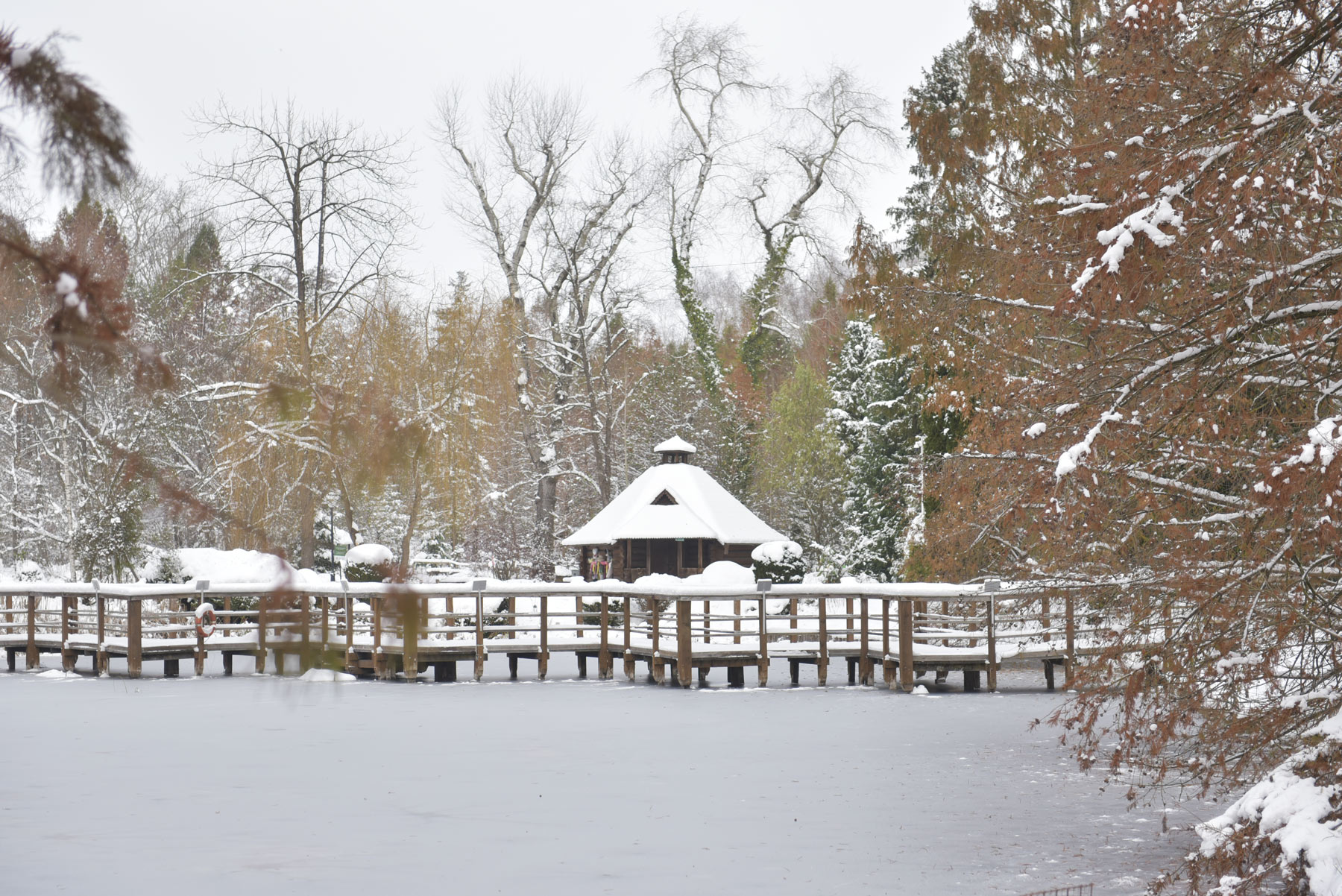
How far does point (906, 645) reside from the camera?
56.2 feet

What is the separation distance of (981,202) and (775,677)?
7525mm

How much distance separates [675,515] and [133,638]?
46.6 ft

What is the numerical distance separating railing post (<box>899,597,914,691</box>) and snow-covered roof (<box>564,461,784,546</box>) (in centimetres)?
1343

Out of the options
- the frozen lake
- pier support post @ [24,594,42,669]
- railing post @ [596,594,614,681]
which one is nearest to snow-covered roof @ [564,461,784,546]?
railing post @ [596,594,614,681]

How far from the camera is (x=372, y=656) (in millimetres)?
19766

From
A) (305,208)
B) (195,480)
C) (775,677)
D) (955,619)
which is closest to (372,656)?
(775,677)

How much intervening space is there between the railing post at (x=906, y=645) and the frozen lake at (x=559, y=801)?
1.20m

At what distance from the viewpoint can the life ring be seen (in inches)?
757

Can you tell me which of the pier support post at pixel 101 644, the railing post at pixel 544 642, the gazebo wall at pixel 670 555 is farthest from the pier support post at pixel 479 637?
the gazebo wall at pixel 670 555

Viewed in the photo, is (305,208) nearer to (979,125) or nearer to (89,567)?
(89,567)

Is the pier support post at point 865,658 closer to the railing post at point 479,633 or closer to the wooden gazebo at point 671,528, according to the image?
the railing post at point 479,633

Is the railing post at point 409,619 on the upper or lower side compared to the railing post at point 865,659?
upper

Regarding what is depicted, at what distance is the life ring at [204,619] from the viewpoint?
1923 centimetres

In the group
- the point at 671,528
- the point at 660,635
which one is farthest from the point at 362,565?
the point at 660,635
